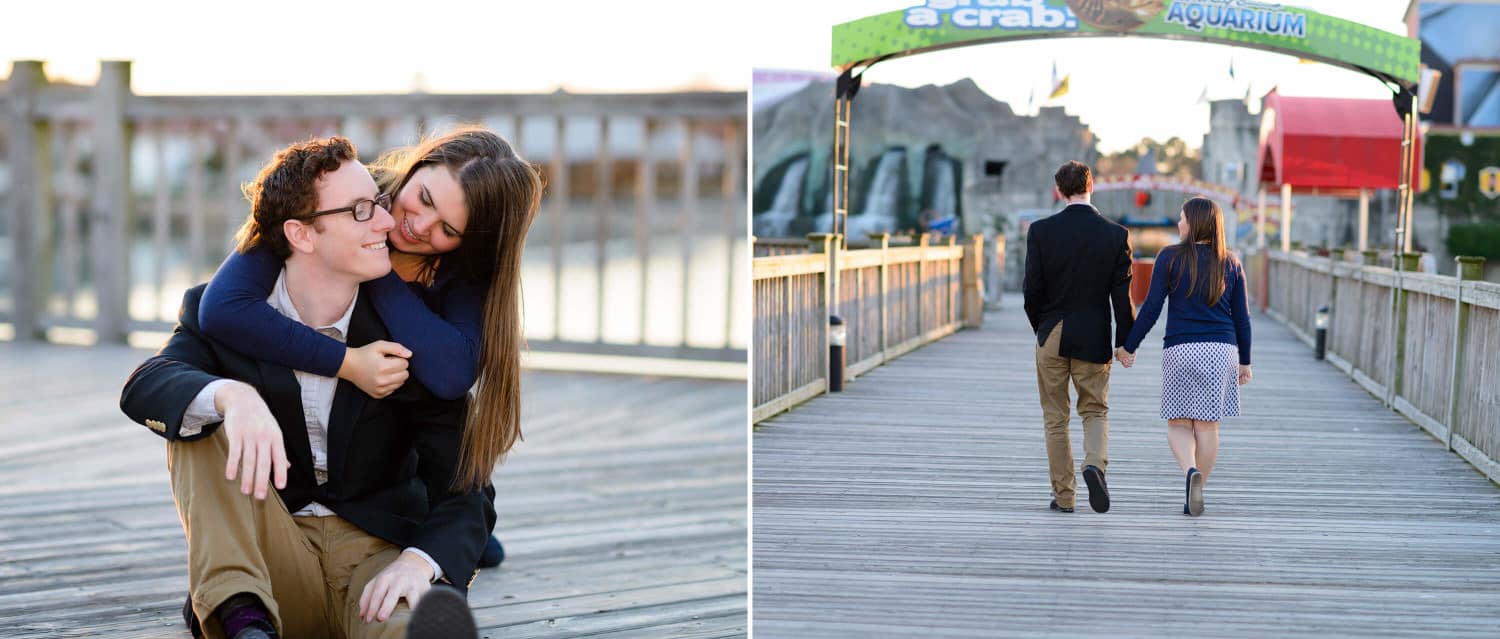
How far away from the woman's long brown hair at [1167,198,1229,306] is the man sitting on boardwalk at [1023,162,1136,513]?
189 millimetres

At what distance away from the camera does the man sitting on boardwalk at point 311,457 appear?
238 cm

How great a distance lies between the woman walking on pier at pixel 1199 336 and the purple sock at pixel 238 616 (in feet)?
9.60

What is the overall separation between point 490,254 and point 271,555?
0.66 m

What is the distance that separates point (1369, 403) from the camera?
25.0ft

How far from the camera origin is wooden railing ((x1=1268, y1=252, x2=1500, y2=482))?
18.0 ft

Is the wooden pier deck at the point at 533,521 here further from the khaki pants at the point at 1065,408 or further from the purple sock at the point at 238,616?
the khaki pants at the point at 1065,408

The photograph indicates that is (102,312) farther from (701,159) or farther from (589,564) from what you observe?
(589,564)

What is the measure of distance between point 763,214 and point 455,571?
40.5 m

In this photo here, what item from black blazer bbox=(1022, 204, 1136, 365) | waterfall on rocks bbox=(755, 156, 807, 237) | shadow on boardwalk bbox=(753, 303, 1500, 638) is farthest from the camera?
waterfall on rocks bbox=(755, 156, 807, 237)

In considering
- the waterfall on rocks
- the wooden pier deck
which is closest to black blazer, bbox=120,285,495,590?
the wooden pier deck

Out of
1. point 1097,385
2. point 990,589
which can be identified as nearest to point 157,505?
point 990,589

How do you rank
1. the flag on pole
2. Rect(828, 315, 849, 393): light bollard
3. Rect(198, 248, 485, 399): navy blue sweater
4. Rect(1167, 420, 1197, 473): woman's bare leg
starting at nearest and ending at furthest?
1. Rect(198, 248, 485, 399): navy blue sweater
2. Rect(1167, 420, 1197, 473): woman's bare leg
3. the flag on pole
4. Rect(828, 315, 849, 393): light bollard

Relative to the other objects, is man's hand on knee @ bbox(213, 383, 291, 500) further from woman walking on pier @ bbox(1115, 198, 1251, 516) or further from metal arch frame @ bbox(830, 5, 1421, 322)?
metal arch frame @ bbox(830, 5, 1421, 322)

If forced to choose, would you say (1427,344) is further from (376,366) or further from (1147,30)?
(376,366)
